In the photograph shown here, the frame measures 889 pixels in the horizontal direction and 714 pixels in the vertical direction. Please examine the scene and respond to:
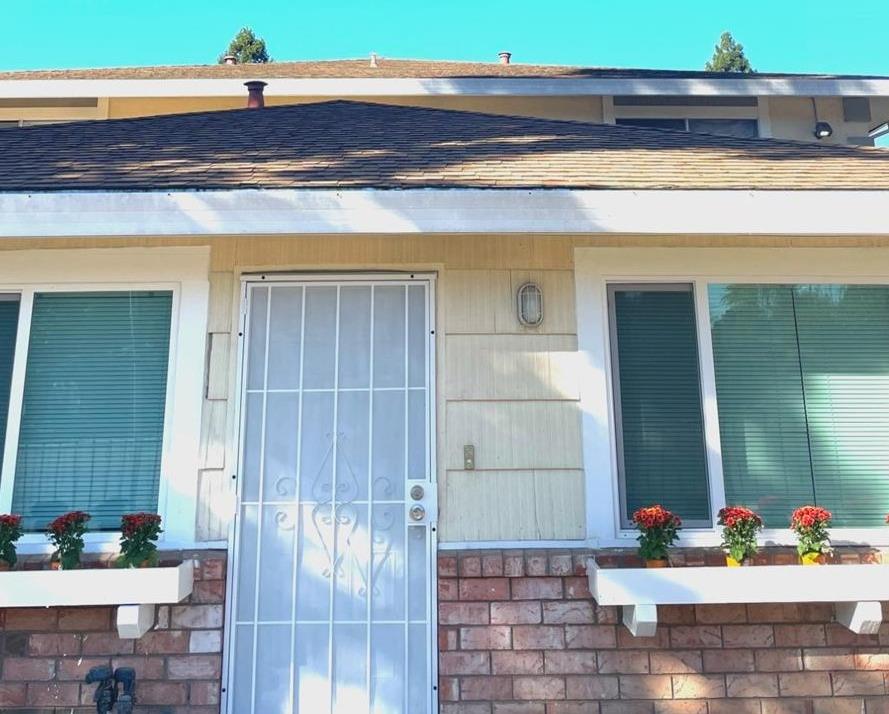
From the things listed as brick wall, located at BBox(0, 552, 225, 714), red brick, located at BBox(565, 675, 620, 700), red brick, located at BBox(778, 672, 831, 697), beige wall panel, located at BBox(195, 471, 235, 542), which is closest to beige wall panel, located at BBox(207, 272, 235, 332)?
beige wall panel, located at BBox(195, 471, 235, 542)

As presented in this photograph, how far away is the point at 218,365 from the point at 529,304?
1.62 meters

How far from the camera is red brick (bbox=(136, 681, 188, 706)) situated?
3.02 metres

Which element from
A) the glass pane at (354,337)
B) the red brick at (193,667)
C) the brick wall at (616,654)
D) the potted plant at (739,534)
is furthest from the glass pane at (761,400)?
the red brick at (193,667)

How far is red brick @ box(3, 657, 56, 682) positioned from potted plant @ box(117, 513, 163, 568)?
580 mm

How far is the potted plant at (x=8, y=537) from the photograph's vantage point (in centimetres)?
300

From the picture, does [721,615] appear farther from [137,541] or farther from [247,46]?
[247,46]

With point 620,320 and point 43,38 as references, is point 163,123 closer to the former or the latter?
point 620,320

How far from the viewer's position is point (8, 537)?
9.91ft

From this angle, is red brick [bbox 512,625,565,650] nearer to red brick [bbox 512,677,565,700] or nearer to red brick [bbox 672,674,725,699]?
red brick [bbox 512,677,565,700]

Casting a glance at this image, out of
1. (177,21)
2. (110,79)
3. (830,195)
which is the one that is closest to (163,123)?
(110,79)

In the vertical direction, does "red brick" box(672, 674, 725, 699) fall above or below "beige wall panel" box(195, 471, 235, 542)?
below

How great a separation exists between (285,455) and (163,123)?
115 inches

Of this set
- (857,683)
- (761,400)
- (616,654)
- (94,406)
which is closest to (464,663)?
(616,654)

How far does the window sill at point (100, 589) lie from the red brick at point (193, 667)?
0.27 meters
